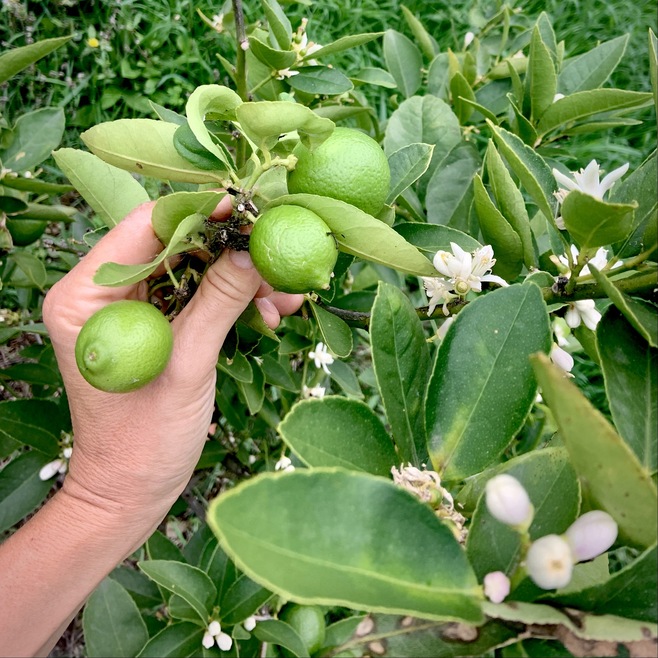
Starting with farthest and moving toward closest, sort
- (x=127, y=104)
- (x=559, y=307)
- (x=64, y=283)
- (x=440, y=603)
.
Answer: (x=127, y=104) → (x=64, y=283) → (x=559, y=307) → (x=440, y=603)

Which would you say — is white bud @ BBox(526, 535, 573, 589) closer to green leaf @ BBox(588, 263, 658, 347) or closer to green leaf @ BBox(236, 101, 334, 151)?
green leaf @ BBox(588, 263, 658, 347)

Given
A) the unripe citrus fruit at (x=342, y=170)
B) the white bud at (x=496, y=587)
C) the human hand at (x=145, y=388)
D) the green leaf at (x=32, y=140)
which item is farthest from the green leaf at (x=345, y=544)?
the green leaf at (x=32, y=140)

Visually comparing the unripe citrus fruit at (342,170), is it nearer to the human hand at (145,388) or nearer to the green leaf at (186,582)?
the human hand at (145,388)

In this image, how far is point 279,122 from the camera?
727mm

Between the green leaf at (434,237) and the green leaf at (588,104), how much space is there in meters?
0.45

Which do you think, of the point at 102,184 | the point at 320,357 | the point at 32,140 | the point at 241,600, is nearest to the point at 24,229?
the point at 32,140

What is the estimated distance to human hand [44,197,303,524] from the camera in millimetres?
1025

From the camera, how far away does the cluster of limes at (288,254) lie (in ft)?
2.52

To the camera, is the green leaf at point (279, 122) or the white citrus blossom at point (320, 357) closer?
the green leaf at point (279, 122)

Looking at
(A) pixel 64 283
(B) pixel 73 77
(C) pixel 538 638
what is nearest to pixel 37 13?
(B) pixel 73 77

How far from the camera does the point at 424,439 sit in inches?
33.1

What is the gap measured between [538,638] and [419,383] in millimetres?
356

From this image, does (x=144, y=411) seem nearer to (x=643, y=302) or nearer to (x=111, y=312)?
(x=111, y=312)

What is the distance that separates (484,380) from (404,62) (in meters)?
1.45
